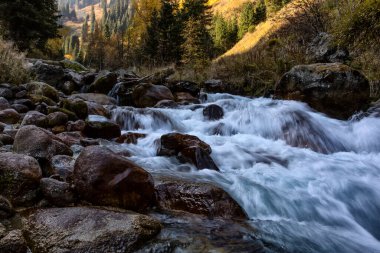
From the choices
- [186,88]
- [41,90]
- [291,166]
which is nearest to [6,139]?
[41,90]

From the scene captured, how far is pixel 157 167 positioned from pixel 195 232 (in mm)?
2314

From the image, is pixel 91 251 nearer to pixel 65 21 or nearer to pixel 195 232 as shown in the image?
pixel 195 232

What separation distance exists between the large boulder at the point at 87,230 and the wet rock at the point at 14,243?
3.6 inches

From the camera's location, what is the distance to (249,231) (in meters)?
3.60

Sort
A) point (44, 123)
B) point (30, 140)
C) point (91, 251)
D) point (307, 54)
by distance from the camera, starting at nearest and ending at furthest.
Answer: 1. point (91, 251)
2. point (30, 140)
3. point (44, 123)
4. point (307, 54)

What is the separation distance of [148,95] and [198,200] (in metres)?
8.62

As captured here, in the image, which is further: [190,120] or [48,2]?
[48,2]

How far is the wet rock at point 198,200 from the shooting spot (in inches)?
156

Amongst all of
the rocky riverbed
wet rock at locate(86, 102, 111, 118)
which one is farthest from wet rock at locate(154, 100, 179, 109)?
wet rock at locate(86, 102, 111, 118)

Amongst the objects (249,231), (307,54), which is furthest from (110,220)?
(307,54)

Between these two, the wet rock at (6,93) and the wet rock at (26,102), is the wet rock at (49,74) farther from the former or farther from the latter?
the wet rock at (26,102)

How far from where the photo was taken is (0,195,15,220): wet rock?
2994 millimetres

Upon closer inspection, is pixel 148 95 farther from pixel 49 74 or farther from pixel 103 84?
pixel 49 74

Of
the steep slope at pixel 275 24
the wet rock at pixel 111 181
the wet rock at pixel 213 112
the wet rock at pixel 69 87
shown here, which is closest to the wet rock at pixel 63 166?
the wet rock at pixel 111 181
